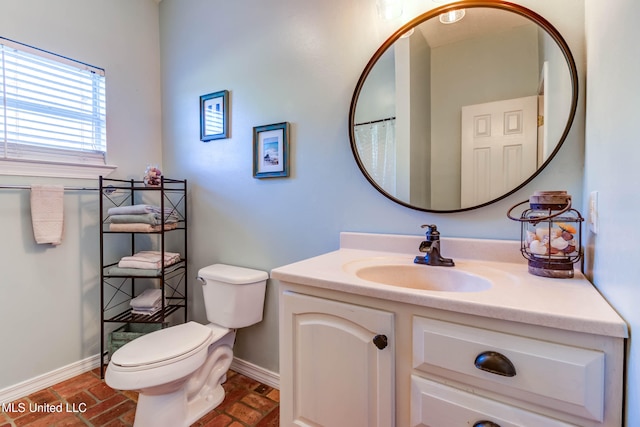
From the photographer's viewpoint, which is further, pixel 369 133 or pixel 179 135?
pixel 179 135

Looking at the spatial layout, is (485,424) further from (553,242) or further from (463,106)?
(463,106)

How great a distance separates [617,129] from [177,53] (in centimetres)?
248

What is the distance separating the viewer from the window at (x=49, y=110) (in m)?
1.62

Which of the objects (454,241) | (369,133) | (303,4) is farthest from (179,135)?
(454,241)

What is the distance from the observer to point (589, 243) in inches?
37.3

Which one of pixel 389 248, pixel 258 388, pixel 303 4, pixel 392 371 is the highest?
pixel 303 4

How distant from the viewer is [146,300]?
197 cm

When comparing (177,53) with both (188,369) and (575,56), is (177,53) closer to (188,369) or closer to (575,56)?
(188,369)

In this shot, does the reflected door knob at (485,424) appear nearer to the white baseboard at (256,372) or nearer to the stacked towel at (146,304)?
the white baseboard at (256,372)

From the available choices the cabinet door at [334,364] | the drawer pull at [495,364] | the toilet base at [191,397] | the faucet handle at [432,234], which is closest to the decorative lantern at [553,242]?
the faucet handle at [432,234]

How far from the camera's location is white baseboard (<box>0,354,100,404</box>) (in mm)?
1631

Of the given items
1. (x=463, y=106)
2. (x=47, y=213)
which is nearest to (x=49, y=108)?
(x=47, y=213)

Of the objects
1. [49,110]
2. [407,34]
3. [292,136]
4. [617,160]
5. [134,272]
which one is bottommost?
[134,272]

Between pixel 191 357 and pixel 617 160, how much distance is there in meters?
1.63
